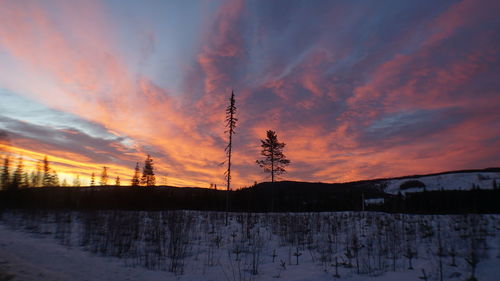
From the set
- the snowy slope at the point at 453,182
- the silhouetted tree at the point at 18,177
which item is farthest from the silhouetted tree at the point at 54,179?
the snowy slope at the point at 453,182

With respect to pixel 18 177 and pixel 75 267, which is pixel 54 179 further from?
pixel 75 267

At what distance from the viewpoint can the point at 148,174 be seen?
6038 cm

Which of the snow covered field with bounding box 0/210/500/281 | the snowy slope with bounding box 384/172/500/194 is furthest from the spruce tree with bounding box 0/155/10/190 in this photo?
the snowy slope with bounding box 384/172/500/194

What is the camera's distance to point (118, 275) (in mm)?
6574

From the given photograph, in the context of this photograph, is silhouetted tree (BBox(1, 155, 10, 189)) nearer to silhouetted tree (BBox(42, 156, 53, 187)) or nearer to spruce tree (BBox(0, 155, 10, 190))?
spruce tree (BBox(0, 155, 10, 190))

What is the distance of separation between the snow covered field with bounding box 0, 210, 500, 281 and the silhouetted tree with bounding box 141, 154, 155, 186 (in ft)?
151

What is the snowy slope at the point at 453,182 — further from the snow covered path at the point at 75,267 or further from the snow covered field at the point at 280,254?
the snow covered path at the point at 75,267

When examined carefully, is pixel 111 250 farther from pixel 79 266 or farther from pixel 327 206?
pixel 327 206

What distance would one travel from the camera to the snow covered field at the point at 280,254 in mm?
6832

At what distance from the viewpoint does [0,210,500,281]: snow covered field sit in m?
6.83

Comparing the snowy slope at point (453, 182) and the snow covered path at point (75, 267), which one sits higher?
the snowy slope at point (453, 182)

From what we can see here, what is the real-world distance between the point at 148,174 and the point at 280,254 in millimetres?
55708

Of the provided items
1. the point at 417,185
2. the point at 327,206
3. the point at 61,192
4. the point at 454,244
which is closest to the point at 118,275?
the point at 454,244

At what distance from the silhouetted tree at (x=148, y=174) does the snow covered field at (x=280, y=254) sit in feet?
151
